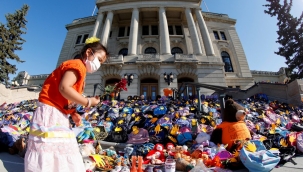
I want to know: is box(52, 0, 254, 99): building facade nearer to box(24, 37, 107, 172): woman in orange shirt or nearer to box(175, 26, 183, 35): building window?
box(175, 26, 183, 35): building window

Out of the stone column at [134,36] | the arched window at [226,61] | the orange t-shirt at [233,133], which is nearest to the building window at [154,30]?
the stone column at [134,36]

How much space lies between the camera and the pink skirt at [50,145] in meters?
1.35

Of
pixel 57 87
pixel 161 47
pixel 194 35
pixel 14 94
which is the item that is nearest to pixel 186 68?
pixel 161 47

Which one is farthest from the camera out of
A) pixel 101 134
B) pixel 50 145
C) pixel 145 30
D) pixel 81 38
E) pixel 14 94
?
pixel 81 38

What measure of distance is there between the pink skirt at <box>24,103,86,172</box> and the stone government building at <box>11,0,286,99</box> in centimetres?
1728

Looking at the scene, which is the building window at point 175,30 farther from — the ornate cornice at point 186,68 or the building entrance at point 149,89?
the building entrance at point 149,89

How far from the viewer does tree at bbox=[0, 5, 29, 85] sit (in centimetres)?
1972

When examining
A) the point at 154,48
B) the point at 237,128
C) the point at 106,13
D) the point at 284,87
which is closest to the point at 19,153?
the point at 237,128

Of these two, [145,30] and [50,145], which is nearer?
[50,145]

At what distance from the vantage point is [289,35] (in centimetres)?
1827

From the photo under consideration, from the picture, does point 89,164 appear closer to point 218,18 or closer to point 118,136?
point 118,136

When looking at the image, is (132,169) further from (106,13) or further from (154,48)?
(106,13)

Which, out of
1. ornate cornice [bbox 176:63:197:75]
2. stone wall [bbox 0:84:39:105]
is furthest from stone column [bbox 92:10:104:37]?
ornate cornice [bbox 176:63:197:75]

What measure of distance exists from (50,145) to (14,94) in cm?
1620
